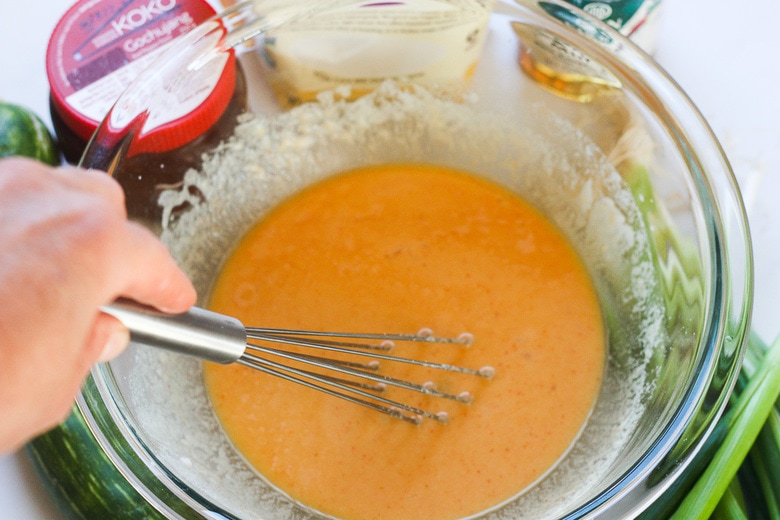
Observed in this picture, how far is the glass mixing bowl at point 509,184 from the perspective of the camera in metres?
0.90

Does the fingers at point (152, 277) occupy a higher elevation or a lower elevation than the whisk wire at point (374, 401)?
higher

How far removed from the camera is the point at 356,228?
1202 millimetres

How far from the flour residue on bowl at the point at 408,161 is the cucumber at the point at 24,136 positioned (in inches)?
7.5

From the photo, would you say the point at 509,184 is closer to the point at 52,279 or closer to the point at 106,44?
the point at 106,44

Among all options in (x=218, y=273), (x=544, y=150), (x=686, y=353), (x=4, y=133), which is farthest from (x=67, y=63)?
(x=686, y=353)

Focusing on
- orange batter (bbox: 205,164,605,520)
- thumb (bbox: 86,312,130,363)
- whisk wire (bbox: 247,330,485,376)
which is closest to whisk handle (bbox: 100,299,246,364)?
thumb (bbox: 86,312,130,363)

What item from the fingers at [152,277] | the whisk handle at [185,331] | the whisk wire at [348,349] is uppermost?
the fingers at [152,277]

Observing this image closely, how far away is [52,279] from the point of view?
0.52 m

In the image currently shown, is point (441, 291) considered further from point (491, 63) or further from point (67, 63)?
point (67, 63)

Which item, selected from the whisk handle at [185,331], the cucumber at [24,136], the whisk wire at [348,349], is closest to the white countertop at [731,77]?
the cucumber at [24,136]

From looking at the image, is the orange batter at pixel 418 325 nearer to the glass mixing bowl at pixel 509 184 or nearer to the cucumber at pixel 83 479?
the glass mixing bowl at pixel 509 184

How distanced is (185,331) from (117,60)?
0.57 meters

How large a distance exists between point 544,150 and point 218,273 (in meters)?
0.53

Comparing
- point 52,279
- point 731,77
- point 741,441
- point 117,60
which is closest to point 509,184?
point 731,77
